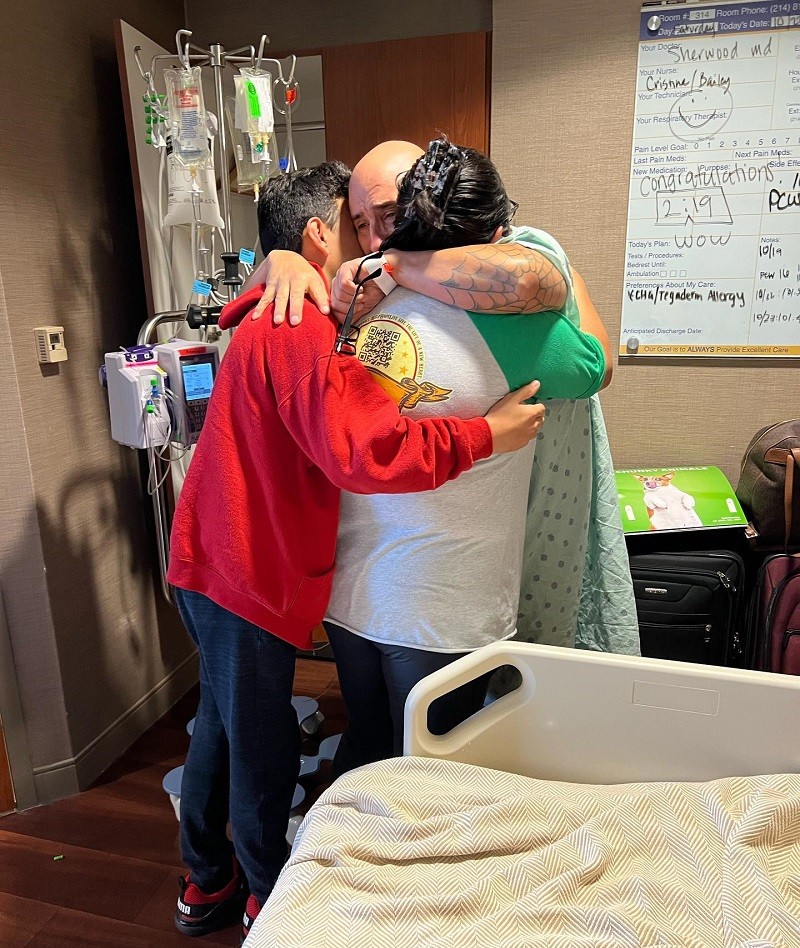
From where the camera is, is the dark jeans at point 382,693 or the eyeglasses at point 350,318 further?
the dark jeans at point 382,693

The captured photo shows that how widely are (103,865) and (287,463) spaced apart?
1.22m

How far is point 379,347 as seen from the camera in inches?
43.3

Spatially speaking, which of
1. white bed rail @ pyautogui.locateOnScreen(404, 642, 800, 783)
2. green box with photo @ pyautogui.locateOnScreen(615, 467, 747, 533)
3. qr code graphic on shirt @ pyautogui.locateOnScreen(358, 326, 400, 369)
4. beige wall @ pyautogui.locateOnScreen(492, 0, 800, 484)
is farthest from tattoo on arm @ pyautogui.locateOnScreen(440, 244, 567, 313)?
beige wall @ pyautogui.locateOnScreen(492, 0, 800, 484)

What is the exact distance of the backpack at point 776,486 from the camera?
1.91m

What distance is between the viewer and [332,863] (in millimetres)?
884

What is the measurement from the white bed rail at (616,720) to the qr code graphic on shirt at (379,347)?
455 mm

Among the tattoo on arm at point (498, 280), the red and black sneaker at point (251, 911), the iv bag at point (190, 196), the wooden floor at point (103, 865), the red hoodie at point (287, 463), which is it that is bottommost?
the wooden floor at point (103, 865)

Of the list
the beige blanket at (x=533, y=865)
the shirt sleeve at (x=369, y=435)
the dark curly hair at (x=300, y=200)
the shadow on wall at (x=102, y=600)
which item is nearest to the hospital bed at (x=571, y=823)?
the beige blanket at (x=533, y=865)

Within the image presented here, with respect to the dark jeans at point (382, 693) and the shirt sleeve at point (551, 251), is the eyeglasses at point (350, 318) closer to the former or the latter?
the shirt sleeve at point (551, 251)

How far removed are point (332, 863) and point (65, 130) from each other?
186 cm

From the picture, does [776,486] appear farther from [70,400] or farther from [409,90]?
[70,400]

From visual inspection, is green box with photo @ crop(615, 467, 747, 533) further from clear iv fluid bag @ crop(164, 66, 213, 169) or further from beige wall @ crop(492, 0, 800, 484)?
clear iv fluid bag @ crop(164, 66, 213, 169)

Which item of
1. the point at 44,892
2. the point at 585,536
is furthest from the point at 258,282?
the point at 44,892

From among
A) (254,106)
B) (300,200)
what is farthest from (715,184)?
(300,200)
